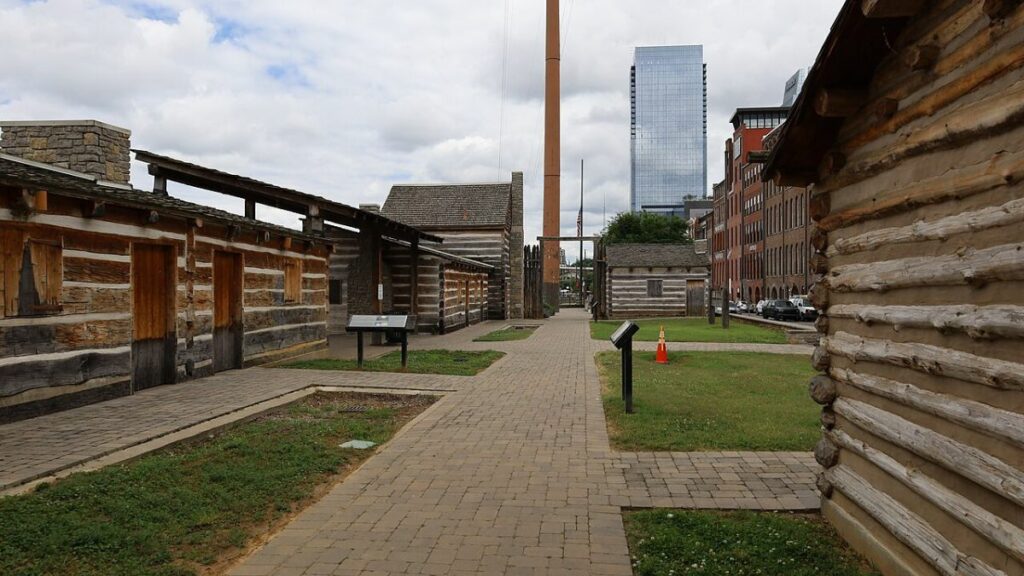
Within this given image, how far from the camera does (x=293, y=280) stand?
15164mm

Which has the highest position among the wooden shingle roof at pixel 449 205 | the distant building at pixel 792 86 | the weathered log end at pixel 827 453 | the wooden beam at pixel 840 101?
the distant building at pixel 792 86

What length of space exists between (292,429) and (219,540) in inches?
138

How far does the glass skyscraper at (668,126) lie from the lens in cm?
18160

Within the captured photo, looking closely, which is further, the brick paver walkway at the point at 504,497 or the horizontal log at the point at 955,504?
the brick paver walkway at the point at 504,497

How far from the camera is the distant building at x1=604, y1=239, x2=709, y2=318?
1575 inches

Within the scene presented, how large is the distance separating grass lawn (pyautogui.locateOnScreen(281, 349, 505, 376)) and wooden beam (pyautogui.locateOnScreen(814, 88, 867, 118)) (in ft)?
32.1

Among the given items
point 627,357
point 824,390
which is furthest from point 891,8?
point 627,357

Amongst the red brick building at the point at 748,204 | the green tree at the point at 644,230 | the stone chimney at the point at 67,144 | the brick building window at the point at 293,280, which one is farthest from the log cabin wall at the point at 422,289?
the green tree at the point at 644,230

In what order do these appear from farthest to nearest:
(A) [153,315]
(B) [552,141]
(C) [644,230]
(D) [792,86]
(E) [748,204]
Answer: (D) [792,86], (C) [644,230], (E) [748,204], (B) [552,141], (A) [153,315]

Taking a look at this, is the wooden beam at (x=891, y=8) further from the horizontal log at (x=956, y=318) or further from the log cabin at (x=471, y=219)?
the log cabin at (x=471, y=219)

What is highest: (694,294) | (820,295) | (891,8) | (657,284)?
(891,8)

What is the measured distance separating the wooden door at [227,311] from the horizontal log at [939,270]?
36.1ft

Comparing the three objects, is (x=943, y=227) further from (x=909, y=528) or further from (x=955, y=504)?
(x=909, y=528)

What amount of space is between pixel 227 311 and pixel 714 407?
30.2 feet
